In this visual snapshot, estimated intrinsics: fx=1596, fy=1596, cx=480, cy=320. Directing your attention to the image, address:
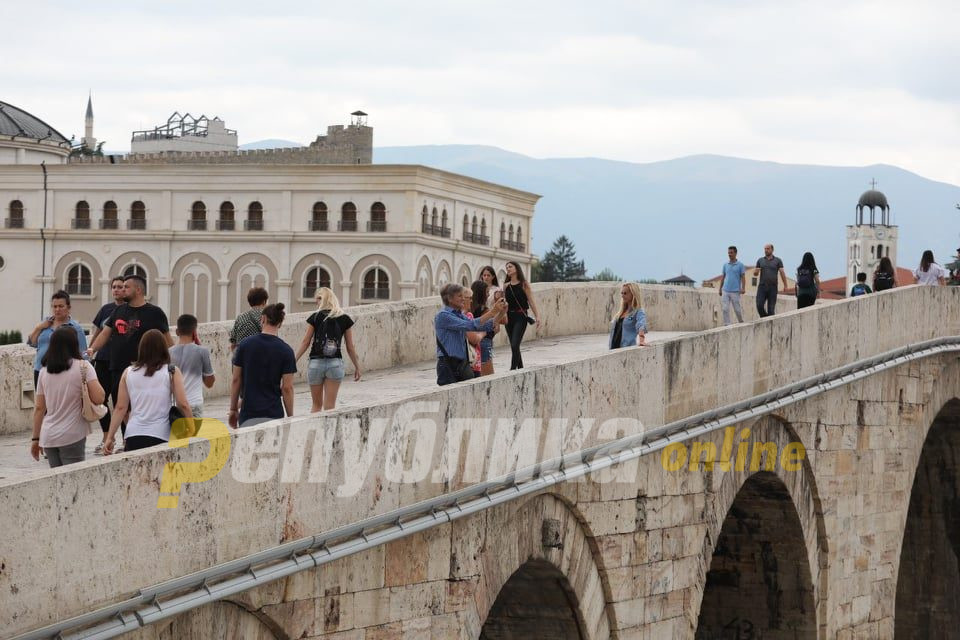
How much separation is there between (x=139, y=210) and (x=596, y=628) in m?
72.1

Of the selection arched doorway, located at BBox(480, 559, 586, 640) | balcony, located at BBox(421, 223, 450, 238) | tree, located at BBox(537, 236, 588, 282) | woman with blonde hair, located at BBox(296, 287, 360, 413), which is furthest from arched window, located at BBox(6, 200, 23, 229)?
arched doorway, located at BBox(480, 559, 586, 640)

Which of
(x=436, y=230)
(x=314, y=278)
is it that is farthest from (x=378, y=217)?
(x=314, y=278)

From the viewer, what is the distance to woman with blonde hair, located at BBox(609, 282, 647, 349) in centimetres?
1286

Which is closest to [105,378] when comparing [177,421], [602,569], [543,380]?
[177,421]

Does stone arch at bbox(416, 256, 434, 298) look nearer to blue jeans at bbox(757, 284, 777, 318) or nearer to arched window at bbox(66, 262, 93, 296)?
arched window at bbox(66, 262, 93, 296)

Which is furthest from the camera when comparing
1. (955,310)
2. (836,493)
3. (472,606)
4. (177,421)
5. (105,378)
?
(955,310)

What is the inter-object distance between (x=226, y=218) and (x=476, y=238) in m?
12.9

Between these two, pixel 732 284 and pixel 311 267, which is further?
Answer: pixel 311 267

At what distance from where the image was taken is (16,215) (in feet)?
269

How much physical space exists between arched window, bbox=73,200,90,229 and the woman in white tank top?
75243 millimetres

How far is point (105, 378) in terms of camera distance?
417 inches

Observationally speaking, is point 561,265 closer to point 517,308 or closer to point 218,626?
point 517,308

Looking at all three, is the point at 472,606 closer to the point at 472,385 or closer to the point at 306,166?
the point at 472,385

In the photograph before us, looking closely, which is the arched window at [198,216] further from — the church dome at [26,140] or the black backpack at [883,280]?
the black backpack at [883,280]
